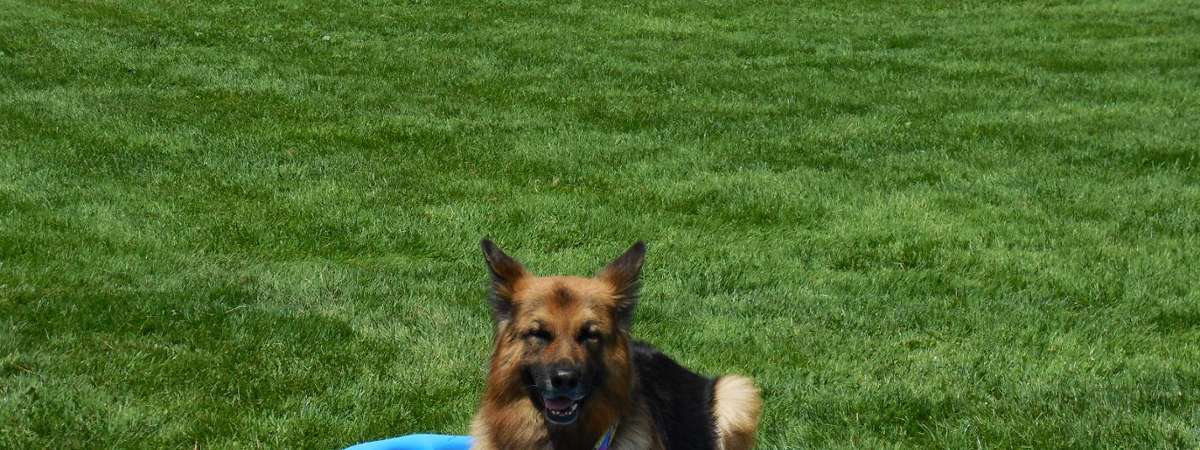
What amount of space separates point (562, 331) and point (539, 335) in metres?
0.11

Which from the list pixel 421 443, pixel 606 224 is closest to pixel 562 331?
pixel 421 443

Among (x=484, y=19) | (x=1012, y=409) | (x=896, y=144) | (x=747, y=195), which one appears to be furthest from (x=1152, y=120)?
(x=484, y=19)

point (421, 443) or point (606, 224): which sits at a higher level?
→ point (421, 443)

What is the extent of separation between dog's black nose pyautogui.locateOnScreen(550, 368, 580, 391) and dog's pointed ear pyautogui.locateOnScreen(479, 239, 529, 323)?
0.51 metres

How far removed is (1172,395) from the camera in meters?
6.84

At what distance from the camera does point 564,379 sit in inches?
191

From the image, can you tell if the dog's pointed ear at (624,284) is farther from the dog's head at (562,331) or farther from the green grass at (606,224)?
the green grass at (606,224)

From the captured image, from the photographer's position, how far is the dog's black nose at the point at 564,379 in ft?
16.0

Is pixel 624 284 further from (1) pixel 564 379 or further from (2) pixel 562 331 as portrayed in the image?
(1) pixel 564 379

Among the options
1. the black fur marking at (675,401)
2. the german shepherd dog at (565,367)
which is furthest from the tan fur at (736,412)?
the german shepherd dog at (565,367)

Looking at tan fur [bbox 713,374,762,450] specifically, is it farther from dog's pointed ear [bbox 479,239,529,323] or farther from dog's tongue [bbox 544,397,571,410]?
dog's pointed ear [bbox 479,239,529,323]

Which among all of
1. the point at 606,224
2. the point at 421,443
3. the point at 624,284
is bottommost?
the point at 606,224

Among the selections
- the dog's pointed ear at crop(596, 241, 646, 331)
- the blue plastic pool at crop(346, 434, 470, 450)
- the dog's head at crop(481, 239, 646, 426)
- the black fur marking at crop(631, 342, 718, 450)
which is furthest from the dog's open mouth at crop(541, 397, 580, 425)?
the blue plastic pool at crop(346, 434, 470, 450)

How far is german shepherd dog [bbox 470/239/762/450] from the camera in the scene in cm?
502
